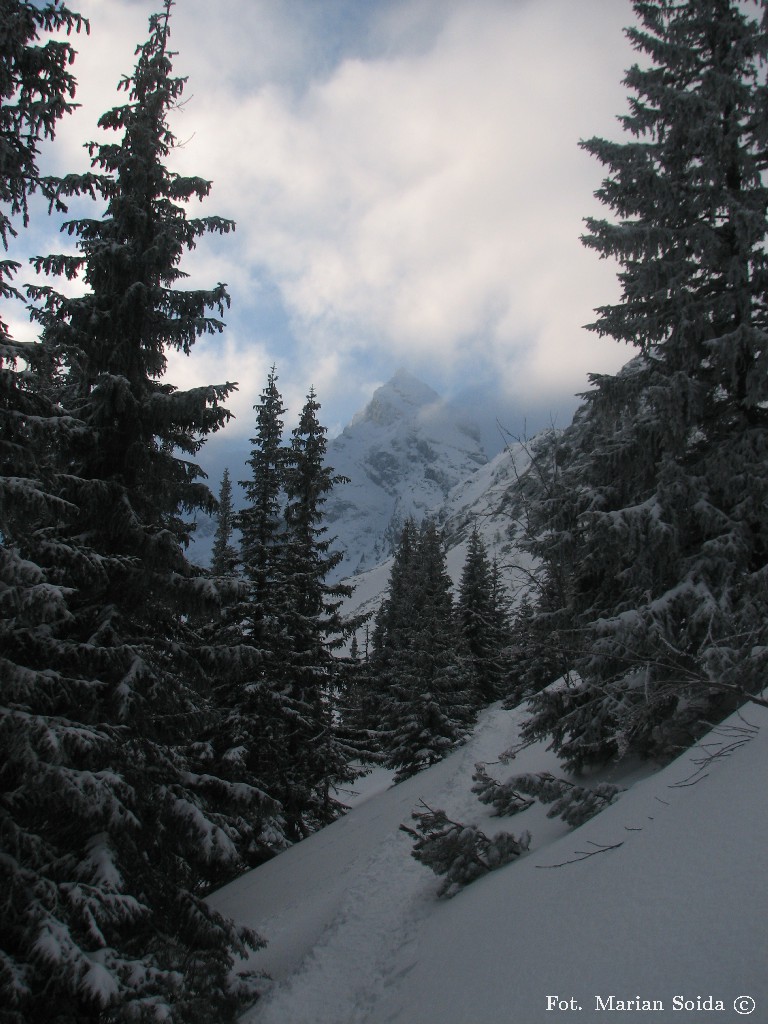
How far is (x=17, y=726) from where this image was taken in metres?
5.46

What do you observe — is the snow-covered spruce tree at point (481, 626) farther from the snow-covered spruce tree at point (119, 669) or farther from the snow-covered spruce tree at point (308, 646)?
the snow-covered spruce tree at point (119, 669)

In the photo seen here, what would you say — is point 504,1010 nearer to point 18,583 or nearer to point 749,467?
point 18,583

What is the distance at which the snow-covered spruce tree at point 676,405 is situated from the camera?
25.6 ft

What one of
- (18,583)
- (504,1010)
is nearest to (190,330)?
(18,583)

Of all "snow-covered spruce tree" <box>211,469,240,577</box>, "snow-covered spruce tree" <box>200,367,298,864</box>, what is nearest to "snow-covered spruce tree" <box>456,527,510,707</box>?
"snow-covered spruce tree" <box>211,469,240,577</box>

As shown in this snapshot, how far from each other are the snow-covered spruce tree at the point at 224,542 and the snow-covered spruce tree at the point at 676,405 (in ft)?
20.5

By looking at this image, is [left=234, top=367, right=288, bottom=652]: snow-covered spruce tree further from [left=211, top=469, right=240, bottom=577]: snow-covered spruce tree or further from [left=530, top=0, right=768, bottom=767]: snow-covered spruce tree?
[left=530, top=0, right=768, bottom=767]: snow-covered spruce tree

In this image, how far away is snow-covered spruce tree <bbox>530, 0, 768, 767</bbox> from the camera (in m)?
7.82

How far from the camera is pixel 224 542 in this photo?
116 feet

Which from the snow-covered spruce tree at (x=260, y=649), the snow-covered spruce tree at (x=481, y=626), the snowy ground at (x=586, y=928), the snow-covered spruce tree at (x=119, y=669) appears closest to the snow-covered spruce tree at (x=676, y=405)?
the snowy ground at (x=586, y=928)

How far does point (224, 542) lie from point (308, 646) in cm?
1973

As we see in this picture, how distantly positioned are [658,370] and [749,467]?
A: 7.25 feet

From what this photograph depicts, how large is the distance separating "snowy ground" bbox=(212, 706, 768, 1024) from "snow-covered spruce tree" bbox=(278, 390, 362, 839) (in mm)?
6780

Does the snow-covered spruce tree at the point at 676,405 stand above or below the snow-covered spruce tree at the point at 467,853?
above
